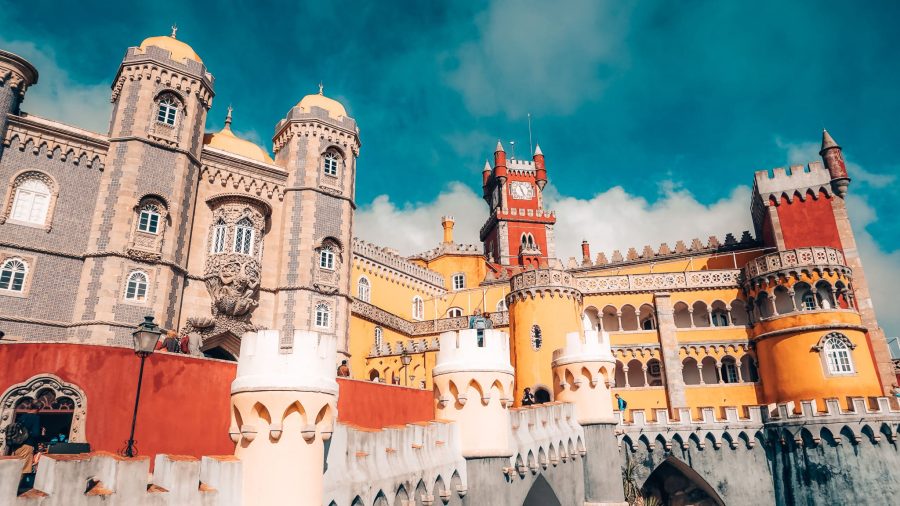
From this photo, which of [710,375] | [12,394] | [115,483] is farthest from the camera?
[710,375]

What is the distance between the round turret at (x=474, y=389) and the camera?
11.6m

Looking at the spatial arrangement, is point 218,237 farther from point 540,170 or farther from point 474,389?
point 540,170

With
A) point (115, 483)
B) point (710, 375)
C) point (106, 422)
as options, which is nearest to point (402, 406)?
point (106, 422)

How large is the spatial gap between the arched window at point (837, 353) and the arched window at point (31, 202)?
35265 mm

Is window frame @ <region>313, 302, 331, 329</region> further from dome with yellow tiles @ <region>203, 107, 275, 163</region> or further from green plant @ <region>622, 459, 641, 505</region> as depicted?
green plant @ <region>622, 459, 641, 505</region>

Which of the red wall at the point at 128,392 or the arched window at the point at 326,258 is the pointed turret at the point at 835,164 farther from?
the red wall at the point at 128,392

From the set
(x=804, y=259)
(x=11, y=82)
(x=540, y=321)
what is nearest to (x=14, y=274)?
(x=11, y=82)

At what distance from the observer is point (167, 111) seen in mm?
24266

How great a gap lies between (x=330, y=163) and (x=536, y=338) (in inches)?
545

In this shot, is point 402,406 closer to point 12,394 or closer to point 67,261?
point 12,394

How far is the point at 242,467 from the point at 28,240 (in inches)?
758

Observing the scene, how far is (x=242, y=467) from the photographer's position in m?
7.33

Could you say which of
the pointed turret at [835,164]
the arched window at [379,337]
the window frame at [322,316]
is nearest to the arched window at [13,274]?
the window frame at [322,316]

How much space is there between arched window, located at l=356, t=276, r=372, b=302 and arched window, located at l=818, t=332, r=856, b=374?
1047 inches
